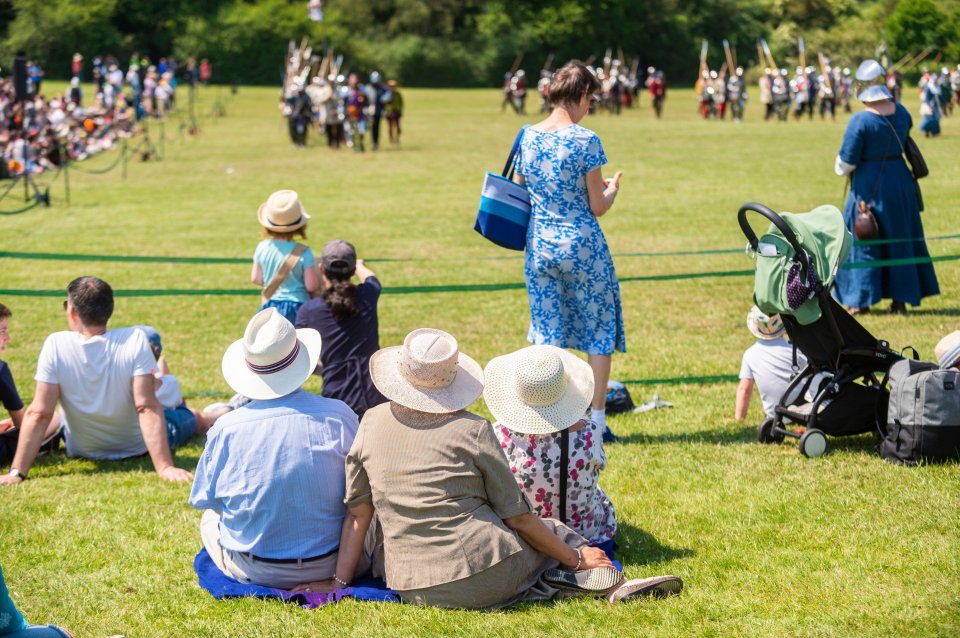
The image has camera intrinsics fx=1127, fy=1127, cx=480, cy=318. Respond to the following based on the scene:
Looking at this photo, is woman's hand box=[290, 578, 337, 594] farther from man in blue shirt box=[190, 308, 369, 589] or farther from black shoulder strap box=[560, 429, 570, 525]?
black shoulder strap box=[560, 429, 570, 525]

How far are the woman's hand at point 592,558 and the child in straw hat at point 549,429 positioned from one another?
0.80 ft

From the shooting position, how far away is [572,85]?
18.4ft

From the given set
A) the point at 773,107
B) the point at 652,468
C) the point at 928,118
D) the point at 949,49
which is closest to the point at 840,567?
the point at 652,468

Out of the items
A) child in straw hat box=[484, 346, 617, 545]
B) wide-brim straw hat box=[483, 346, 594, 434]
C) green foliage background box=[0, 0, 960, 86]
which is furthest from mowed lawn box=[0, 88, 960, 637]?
green foliage background box=[0, 0, 960, 86]

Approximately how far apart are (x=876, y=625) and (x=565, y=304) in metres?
2.52

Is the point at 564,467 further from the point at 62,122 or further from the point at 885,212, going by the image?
the point at 62,122

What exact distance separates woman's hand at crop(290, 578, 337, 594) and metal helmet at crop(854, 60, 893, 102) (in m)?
6.18

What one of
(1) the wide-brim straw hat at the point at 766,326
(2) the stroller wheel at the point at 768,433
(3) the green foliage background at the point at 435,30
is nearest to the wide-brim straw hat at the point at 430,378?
(2) the stroller wheel at the point at 768,433

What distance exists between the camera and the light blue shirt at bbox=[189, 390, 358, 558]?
428cm

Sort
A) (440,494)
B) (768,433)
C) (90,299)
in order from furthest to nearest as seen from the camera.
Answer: (768,433) < (90,299) < (440,494)

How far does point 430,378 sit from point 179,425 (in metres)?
2.91

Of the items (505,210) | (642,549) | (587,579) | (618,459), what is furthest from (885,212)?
(587,579)

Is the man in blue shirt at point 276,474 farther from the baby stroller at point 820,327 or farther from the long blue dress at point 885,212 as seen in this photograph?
the long blue dress at point 885,212

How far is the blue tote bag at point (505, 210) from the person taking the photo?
5785mm
